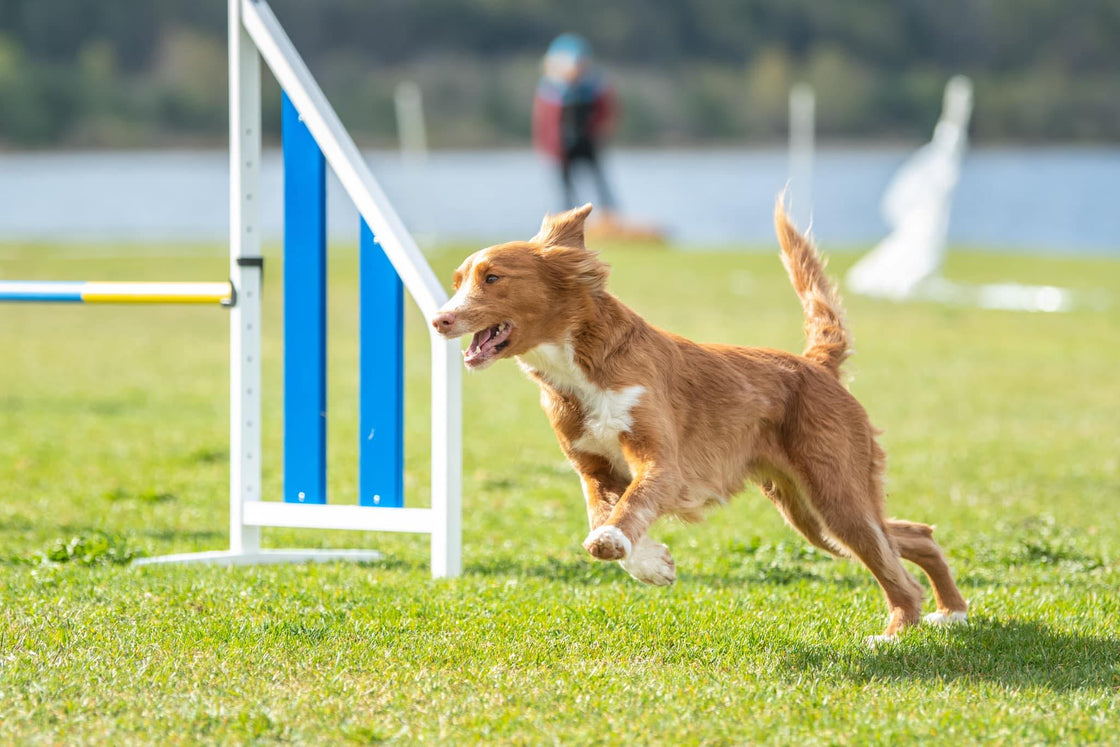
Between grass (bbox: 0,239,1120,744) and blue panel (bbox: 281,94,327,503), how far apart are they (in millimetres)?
399

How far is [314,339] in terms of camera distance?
5.43 m

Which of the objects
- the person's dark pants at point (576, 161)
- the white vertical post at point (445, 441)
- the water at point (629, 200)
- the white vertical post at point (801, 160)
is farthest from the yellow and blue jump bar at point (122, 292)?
the water at point (629, 200)

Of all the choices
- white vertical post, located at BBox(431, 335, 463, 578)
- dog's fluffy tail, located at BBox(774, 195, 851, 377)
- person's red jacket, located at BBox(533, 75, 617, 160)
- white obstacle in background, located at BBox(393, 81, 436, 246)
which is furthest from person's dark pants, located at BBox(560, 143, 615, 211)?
dog's fluffy tail, located at BBox(774, 195, 851, 377)

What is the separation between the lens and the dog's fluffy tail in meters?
4.77

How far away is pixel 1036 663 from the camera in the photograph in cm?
421

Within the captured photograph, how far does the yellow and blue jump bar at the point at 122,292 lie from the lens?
216 inches

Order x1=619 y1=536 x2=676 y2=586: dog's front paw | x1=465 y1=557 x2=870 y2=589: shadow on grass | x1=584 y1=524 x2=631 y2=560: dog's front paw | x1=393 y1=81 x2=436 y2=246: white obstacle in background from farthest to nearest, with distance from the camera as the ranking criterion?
x1=393 y1=81 x2=436 y2=246: white obstacle in background, x1=465 y1=557 x2=870 y2=589: shadow on grass, x1=619 y1=536 x2=676 y2=586: dog's front paw, x1=584 y1=524 x2=631 y2=560: dog's front paw

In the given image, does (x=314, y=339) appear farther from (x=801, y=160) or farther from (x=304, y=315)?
(x=801, y=160)

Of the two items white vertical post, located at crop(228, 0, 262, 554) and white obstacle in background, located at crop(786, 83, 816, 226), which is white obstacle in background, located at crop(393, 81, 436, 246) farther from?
white vertical post, located at crop(228, 0, 262, 554)

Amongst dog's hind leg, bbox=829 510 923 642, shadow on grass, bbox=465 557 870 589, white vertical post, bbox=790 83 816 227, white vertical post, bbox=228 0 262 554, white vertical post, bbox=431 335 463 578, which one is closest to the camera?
dog's hind leg, bbox=829 510 923 642

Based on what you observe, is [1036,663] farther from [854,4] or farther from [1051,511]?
[854,4]

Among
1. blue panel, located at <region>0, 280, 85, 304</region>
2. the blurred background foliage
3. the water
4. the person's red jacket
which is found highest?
the blurred background foliage

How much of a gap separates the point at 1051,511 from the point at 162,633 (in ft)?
15.0

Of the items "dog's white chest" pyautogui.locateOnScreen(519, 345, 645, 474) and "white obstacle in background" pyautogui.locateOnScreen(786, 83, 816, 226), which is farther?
"white obstacle in background" pyautogui.locateOnScreen(786, 83, 816, 226)
